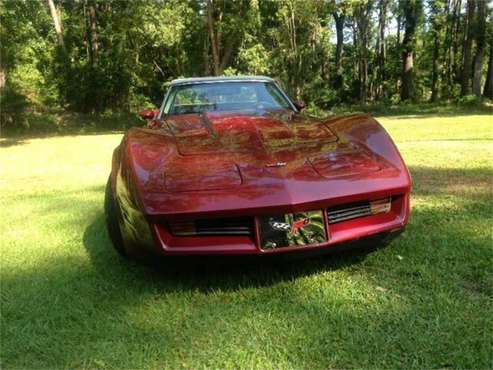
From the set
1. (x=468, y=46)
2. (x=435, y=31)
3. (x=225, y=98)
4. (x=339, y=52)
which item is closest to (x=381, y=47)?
(x=339, y=52)

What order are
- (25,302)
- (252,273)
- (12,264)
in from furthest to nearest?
(12,264), (252,273), (25,302)

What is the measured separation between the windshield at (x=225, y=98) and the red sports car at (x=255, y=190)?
878 mm

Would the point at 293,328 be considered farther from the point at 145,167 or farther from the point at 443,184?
the point at 443,184

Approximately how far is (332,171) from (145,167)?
3.29 ft

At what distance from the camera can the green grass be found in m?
2.01

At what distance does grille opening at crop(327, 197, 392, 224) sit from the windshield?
1627mm

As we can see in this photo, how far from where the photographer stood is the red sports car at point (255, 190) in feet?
7.68

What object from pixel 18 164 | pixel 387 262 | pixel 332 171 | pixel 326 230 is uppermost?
pixel 332 171

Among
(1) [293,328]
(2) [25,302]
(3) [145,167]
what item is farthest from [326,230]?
(2) [25,302]

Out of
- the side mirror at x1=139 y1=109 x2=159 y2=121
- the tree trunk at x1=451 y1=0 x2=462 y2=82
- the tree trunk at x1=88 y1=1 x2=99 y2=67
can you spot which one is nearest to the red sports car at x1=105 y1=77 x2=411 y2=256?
the side mirror at x1=139 y1=109 x2=159 y2=121

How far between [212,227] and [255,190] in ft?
0.93

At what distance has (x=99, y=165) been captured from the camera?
8.00 metres

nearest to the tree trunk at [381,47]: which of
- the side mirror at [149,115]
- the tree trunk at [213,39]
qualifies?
the tree trunk at [213,39]

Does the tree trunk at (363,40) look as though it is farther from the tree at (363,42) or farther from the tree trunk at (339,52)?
the tree trunk at (339,52)
